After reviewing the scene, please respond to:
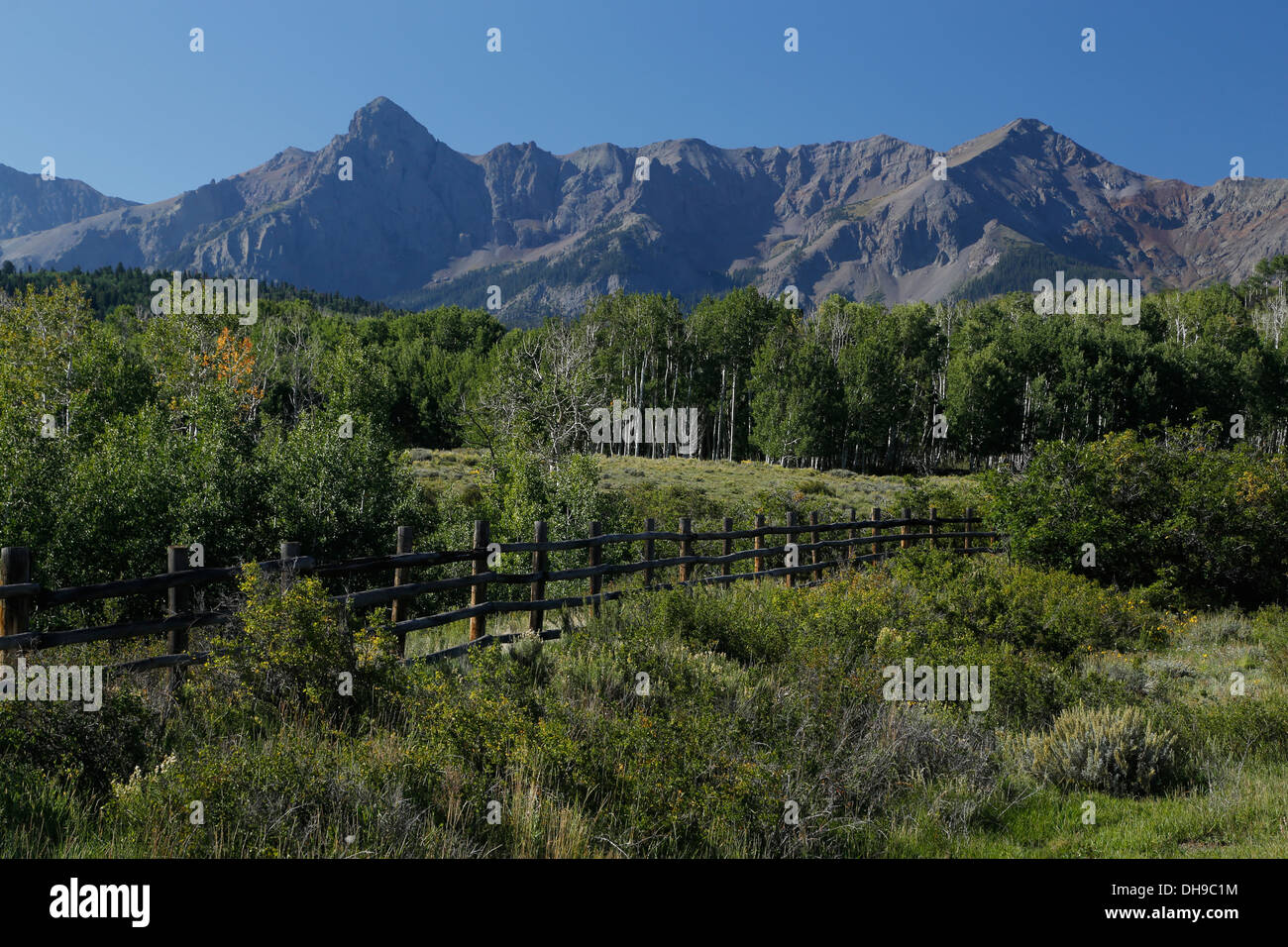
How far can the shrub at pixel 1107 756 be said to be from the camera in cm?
570

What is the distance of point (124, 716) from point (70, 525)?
9858mm

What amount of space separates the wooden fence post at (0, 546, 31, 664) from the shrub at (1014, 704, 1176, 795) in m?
7.62

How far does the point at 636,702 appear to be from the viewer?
6.20 meters

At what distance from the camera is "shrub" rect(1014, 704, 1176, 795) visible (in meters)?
5.70

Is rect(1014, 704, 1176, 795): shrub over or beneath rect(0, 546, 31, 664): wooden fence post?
beneath

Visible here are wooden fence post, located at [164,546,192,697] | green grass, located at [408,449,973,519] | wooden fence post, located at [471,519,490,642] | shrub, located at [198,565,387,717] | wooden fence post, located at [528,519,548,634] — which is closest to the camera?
shrub, located at [198,565,387,717]

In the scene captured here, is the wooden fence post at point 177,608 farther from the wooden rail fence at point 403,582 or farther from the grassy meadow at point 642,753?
the grassy meadow at point 642,753

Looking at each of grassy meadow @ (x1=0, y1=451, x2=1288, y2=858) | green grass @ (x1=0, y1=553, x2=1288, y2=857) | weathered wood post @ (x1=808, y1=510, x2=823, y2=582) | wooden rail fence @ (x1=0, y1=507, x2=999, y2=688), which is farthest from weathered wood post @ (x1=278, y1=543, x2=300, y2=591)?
weathered wood post @ (x1=808, y1=510, x2=823, y2=582)

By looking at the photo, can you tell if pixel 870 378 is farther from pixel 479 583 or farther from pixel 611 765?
pixel 611 765

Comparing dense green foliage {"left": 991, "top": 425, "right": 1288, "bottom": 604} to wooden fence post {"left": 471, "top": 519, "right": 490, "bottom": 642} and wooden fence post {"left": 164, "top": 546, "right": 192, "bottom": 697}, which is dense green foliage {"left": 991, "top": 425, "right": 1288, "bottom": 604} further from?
wooden fence post {"left": 164, "top": 546, "right": 192, "bottom": 697}

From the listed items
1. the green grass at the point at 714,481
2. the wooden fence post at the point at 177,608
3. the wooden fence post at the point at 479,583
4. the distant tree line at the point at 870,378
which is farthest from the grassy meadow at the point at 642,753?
the distant tree line at the point at 870,378
